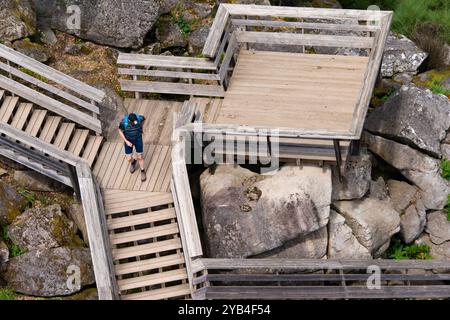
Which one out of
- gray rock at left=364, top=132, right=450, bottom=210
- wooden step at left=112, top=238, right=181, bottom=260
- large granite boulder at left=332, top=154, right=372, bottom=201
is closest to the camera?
wooden step at left=112, top=238, right=181, bottom=260

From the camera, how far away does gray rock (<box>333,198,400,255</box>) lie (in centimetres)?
1934

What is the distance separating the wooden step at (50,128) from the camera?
19719 millimetres

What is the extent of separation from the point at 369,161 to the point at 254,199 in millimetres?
3211

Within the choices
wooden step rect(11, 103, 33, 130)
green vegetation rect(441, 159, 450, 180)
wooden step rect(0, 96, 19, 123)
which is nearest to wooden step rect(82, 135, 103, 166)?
wooden step rect(11, 103, 33, 130)

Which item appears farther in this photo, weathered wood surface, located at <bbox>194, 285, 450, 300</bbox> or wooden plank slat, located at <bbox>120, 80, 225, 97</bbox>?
wooden plank slat, located at <bbox>120, 80, 225, 97</bbox>

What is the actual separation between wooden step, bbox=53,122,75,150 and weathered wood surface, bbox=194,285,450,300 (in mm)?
4817

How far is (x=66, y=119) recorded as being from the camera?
2025 centimetres

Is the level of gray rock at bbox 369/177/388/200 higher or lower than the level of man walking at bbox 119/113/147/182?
lower

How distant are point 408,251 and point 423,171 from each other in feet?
6.73

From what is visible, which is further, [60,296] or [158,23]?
[158,23]

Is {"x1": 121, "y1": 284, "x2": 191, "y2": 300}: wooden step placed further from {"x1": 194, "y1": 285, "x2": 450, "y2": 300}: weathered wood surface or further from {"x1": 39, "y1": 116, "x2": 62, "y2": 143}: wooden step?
{"x1": 39, "y1": 116, "x2": 62, "y2": 143}: wooden step

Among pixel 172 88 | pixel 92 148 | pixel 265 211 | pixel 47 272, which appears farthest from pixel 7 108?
pixel 265 211
